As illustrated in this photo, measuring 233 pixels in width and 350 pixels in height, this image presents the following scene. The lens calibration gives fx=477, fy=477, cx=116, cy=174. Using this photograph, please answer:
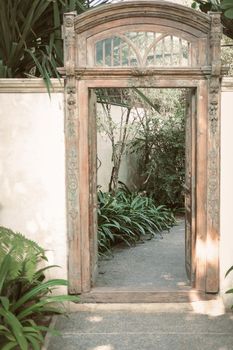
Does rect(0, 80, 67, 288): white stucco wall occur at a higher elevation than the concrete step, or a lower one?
higher

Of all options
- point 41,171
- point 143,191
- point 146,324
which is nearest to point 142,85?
point 41,171

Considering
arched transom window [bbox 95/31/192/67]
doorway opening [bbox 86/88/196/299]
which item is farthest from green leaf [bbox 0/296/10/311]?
arched transom window [bbox 95/31/192/67]

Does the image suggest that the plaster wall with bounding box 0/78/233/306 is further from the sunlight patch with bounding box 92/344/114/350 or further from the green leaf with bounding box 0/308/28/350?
the green leaf with bounding box 0/308/28/350

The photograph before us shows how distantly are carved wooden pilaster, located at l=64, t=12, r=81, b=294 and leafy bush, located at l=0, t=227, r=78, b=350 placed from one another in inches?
10.5

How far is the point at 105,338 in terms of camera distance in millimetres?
3924

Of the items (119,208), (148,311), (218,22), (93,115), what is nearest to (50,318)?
(148,311)

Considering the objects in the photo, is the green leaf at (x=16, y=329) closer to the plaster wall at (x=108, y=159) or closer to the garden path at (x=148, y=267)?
the garden path at (x=148, y=267)

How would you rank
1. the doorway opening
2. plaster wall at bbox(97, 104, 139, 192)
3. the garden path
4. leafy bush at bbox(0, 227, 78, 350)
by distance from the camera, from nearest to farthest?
1. leafy bush at bbox(0, 227, 78, 350)
2. the doorway opening
3. the garden path
4. plaster wall at bbox(97, 104, 139, 192)

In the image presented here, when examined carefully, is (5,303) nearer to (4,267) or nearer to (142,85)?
(4,267)

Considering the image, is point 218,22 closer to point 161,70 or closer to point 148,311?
point 161,70

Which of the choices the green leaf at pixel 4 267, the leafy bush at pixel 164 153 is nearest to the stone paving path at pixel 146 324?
the green leaf at pixel 4 267

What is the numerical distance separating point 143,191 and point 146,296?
5.34m

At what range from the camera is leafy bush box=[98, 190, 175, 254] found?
713 centimetres

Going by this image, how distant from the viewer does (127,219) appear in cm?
754
